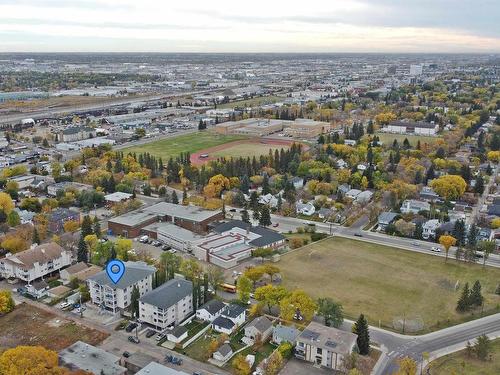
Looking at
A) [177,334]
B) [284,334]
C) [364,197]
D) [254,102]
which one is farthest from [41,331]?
[254,102]

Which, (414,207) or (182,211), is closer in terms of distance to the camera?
(182,211)

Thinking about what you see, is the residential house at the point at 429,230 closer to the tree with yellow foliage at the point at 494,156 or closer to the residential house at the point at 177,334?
the residential house at the point at 177,334

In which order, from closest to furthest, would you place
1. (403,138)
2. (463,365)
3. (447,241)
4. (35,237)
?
(463,365), (447,241), (35,237), (403,138)

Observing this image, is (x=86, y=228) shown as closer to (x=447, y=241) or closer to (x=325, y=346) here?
(x=325, y=346)

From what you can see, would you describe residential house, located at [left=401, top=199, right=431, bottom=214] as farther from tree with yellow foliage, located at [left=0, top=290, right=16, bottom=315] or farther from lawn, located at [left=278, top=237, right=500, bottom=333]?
tree with yellow foliage, located at [left=0, top=290, right=16, bottom=315]

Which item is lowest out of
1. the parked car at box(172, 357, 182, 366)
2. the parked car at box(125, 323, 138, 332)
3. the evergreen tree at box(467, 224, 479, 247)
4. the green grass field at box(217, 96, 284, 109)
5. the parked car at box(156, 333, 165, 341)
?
the parked car at box(156, 333, 165, 341)

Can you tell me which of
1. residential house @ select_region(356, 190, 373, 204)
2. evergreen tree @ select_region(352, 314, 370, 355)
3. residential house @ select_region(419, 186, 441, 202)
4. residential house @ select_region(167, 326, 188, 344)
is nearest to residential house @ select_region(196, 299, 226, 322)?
residential house @ select_region(167, 326, 188, 344)

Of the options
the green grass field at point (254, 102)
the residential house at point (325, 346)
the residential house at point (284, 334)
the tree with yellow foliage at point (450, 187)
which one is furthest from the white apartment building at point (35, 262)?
the green grass field at point (254, 102)

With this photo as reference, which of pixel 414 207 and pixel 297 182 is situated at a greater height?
pixel 297 182

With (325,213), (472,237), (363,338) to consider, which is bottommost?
(325,213)
